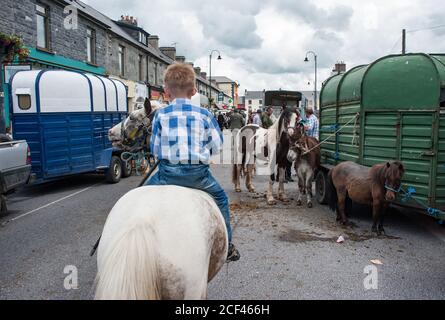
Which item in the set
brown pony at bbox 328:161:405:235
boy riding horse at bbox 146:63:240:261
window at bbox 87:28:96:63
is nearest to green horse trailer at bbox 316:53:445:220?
brown pony at bbox 328:161:405:235

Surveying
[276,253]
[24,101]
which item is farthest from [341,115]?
[24,101]

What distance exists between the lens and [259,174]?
1363 cm

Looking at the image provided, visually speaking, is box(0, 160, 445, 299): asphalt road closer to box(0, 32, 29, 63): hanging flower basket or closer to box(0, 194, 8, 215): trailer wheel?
box(0, 194, 8, 215): trailer wheel

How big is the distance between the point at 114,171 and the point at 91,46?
1382 cm

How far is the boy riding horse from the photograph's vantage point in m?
2.85

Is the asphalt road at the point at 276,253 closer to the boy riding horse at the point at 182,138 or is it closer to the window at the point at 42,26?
the boy riding horse at the point at 182,138

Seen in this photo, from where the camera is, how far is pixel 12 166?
26.0 ft

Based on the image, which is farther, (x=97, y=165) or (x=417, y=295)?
(x=97, y=165)

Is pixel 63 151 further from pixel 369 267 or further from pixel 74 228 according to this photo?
pixel 369 267

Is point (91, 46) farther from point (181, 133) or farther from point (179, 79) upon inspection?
point (181, 133)

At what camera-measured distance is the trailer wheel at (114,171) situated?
11.7 metres

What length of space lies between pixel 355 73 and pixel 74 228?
6.28m

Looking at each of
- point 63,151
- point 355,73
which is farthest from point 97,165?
point 355,73
